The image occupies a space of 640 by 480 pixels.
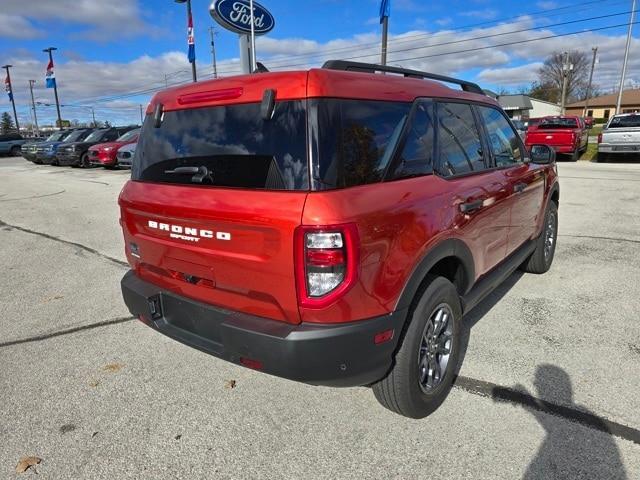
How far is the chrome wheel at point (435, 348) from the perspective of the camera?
2746 mm

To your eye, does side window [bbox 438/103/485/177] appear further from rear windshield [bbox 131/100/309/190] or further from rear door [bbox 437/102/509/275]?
rear windshield [bbox 131/100/309/190]

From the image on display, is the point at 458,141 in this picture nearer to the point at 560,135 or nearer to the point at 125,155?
the point at 125,155

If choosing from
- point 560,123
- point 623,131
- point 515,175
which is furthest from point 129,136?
point 515,175

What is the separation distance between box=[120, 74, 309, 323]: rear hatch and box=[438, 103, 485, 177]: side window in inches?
43.8

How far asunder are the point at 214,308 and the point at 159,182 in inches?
35.2

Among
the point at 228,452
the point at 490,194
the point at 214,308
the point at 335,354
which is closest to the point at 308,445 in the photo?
the point at 228,452

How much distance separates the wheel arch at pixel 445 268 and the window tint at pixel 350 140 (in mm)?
548

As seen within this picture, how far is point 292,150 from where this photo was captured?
7.30ft

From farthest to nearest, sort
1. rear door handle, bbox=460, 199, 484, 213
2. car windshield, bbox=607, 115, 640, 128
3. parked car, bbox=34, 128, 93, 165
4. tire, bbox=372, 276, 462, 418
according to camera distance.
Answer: parked car, bbox=34, 128, 93, 165 → car windshield, bbox=607, 115, 640, 128 → rear door handle, bbox=460, 199, 484, 213 → tire, bbox=372, 276, 462, 418

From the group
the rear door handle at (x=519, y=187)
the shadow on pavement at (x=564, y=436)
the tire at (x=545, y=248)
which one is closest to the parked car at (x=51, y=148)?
the tire at (x=545, y=248)

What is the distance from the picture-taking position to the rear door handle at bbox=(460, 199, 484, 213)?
2.91m

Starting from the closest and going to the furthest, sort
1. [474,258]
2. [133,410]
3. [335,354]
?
[335,354], [133,410], [474,258]

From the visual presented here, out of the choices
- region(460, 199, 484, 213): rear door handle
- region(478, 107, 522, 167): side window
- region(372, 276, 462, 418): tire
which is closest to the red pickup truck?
region(478, 107, 522, 167): side window

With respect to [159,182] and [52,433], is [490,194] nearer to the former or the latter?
[159,182]
